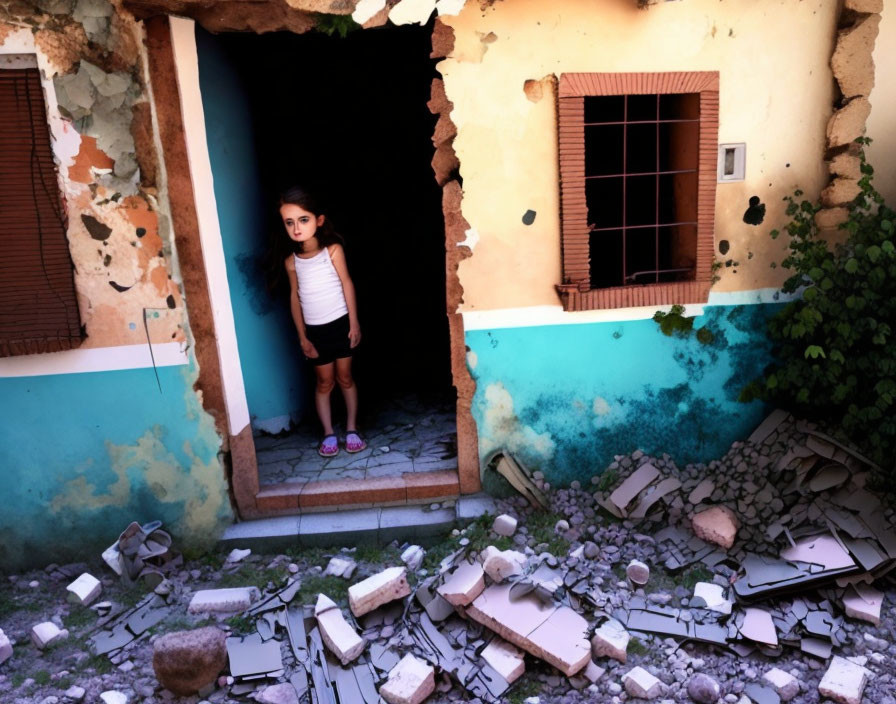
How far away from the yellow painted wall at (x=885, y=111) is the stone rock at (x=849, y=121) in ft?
0.74

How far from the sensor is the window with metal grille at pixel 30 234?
4.00 metres

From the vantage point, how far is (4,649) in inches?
150

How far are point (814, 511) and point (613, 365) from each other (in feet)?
5.13

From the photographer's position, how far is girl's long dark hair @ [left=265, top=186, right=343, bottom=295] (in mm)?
4750

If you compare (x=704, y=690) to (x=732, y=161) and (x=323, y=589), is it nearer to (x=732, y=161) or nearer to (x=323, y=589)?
(x=323, y=589)

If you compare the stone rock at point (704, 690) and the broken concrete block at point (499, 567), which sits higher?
the broken concrete block at point (499, 567)

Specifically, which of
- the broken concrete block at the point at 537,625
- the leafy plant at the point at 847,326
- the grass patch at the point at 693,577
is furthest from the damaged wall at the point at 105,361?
the leafy plant at the point at 847,326

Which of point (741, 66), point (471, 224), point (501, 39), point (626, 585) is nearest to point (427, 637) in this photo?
point (626, 585)

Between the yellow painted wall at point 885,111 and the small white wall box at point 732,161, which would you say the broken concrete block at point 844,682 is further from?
the yellow painted wall at point 885,111

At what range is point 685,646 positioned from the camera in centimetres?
367

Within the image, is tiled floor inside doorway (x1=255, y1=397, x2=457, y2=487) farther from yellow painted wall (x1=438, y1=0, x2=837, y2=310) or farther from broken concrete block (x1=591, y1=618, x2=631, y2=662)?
Result: broken concrete block (x1=591, y1=618, x2=631, y2=662)

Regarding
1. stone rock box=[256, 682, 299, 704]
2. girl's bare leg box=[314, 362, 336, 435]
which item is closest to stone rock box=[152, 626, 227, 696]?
stone rock box=[256, 682, 299, 704]

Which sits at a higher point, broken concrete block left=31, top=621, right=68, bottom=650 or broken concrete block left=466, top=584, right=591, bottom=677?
broken concrete block left=466, top=584, right=591, bottom=677

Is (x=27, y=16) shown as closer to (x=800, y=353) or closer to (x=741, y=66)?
(x=741, y=66)
